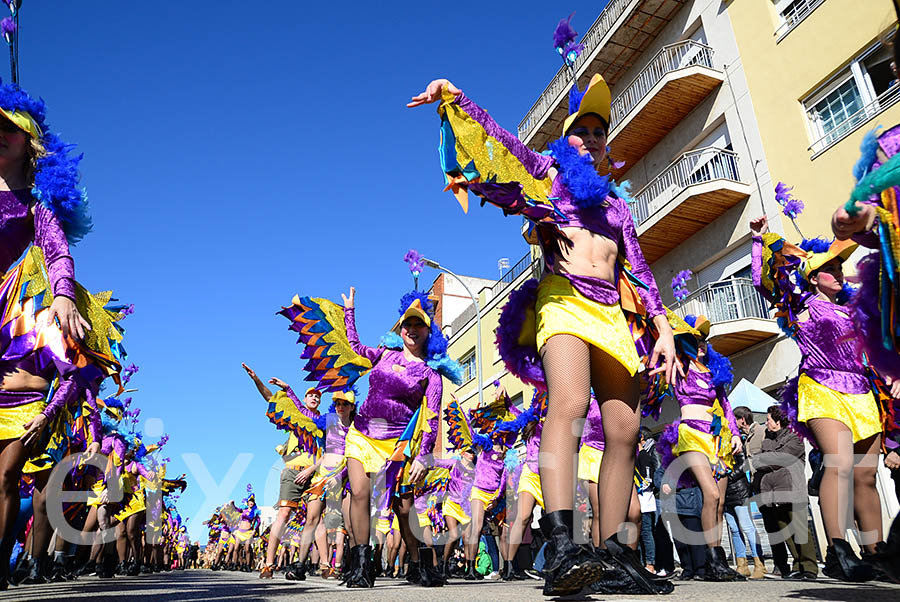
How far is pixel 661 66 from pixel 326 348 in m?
14.6

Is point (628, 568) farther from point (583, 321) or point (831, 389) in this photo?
point (831, 389)

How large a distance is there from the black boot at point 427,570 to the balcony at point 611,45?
1315 centimetres

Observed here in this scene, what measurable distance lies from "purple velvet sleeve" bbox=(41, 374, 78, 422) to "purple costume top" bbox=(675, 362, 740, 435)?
4746 millimetres

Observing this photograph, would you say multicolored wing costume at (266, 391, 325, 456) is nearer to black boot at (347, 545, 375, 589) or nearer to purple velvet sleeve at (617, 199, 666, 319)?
black boot at (347, 545, 375, 589)

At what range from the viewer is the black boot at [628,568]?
2.46m

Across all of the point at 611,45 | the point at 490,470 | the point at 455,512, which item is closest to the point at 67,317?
the point at 490,470

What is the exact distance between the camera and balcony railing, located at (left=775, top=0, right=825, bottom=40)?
1341cm

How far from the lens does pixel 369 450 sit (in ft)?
18.6

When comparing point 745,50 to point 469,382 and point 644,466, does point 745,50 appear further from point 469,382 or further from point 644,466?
point 469,382

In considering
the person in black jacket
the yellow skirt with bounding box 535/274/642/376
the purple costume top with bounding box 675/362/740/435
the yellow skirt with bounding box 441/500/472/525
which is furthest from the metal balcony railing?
the yellow skirt with bounding box 535/274/642/376

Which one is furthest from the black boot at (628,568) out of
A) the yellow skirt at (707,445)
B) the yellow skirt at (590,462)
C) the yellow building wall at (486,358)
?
A: the yellow building wall at (486,358)

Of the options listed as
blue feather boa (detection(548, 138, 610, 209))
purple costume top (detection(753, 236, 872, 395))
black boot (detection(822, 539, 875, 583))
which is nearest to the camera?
blue feather boa (detection(548, 138, 610, 209))

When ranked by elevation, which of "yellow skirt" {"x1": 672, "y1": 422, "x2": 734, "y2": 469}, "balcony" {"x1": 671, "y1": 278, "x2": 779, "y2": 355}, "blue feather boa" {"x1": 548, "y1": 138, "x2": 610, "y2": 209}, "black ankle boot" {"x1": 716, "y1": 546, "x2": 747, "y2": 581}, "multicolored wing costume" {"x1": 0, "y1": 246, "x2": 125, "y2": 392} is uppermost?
"balcony" {"x1": 671, "y1": 278, "x2": 779, "y2": 355}

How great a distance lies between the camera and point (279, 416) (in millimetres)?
8703
